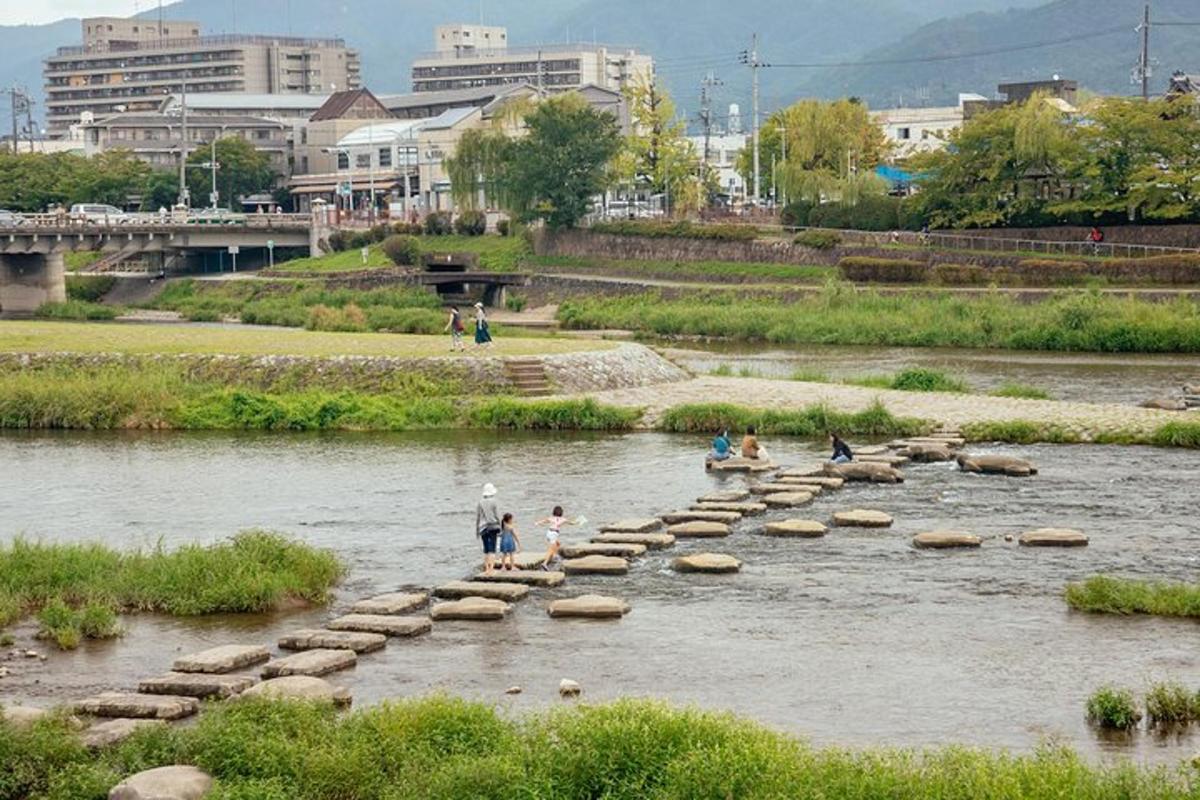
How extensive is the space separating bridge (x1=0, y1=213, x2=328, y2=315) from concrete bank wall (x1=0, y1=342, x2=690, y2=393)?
148 feet

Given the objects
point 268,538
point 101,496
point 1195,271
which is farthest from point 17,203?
point 268,538

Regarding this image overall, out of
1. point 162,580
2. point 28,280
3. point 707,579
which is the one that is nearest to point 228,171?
point 28,280

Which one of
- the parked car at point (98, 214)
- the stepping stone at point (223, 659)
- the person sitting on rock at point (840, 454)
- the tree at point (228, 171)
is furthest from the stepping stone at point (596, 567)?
the tree at point (228, 171)

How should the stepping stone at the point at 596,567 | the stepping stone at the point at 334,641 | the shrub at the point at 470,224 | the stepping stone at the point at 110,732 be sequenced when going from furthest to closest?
the shrub at the point at 470,224, the stepping stone at the point at 596,567, the stepping stone at the point at 334,641, the stepping stone at the point at 110,732

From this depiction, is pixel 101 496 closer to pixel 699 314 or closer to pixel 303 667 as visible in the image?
pixel 303 667

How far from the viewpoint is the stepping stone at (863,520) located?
34625 mm

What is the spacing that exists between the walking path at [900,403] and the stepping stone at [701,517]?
13.6m

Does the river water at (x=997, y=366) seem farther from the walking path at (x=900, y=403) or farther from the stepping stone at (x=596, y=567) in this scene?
the stepping stone at (x=596, y=567)

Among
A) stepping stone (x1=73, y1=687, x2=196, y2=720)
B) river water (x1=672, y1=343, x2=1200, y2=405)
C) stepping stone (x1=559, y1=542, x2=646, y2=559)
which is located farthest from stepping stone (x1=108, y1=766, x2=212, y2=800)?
river water (x1=672, y1=343, x2=1200, y2=405)

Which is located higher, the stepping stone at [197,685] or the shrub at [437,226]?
the shrub at [437,226]

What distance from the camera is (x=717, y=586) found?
2980 cm

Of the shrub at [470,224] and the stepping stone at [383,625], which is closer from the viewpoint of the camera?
the stepping stone at [383,625]

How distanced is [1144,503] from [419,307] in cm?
5934

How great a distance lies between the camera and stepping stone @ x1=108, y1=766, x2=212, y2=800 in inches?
730
